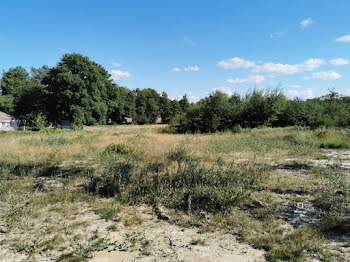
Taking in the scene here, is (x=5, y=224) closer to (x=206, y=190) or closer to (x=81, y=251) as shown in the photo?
(x=81, y=251)

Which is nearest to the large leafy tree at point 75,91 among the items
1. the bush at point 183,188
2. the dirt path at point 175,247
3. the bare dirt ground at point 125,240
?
the bush at point 183,188

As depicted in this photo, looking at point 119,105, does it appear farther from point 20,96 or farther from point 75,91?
point 20,96

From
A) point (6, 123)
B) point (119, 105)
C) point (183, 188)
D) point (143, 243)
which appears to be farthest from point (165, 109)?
point (143, 243)

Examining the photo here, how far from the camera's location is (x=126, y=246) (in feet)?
9.53

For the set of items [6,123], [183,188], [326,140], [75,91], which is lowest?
[183,188]

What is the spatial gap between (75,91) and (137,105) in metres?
23.6

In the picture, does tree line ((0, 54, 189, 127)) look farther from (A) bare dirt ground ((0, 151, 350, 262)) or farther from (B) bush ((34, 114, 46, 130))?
(A) bare dirt ground ((0, 151, 350, 262))

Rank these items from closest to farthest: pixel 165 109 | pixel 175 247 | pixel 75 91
A: pixel 175 247 → pixel 75 91 → pixel 165 109

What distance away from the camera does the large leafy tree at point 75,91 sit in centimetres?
3058

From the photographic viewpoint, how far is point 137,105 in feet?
178

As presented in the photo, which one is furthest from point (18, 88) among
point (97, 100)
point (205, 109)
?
point (205, 109)

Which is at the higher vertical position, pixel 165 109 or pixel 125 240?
pixel 165 109

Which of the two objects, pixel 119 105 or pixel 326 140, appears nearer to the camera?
pixel 326 140

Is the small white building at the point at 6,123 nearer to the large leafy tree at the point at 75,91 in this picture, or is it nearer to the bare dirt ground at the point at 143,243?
the large leafy tree at the point at 75,91
